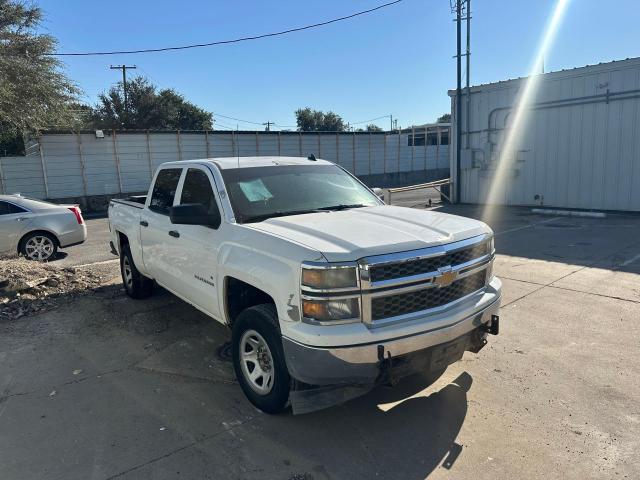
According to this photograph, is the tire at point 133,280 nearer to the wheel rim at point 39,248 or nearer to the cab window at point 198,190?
the cab window at point 198,190

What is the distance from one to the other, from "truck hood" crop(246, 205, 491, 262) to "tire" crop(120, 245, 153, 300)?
3286mm

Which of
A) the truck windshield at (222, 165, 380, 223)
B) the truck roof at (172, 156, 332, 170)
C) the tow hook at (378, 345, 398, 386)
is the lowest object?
the tow hook at (378, 345, 398, 386)

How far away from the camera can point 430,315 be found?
323cm

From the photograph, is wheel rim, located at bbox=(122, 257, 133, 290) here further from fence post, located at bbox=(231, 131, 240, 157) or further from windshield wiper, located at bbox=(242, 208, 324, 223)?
fence post, located at bbox=(231, 131, 240, 157)

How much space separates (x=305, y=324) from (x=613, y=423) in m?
2.28

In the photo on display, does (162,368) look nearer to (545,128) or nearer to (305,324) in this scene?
(305,324)

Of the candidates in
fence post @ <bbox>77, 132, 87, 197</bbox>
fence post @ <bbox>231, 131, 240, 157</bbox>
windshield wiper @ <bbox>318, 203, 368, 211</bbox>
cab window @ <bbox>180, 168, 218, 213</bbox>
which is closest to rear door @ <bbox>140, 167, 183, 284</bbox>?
cab window @ <bbox>180, 168, 218, 213</bbox>

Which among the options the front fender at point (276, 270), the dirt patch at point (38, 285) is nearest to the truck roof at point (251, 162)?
the front fender at point (276, 270)

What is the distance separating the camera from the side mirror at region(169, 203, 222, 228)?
3.91m

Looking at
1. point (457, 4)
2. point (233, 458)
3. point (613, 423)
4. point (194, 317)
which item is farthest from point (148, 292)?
point (457, 4)

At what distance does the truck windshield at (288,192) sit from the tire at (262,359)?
2.84 feet

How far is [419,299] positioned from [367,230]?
62cm

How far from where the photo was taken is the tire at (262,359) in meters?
3.29

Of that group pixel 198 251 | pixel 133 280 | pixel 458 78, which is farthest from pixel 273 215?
pixel 458 78
